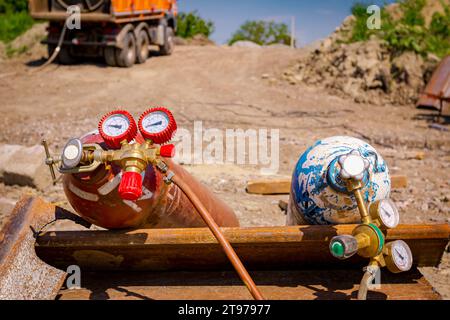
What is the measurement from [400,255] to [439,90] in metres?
8.06

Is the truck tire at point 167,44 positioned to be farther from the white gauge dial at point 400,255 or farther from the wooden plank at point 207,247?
the white gauge dial at point 400,255

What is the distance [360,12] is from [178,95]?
23.0 feet

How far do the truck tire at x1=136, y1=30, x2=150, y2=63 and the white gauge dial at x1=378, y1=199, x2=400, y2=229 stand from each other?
41.0 ft

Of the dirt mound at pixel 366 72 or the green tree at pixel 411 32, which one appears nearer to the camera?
the dirt mound at pixel 366 72

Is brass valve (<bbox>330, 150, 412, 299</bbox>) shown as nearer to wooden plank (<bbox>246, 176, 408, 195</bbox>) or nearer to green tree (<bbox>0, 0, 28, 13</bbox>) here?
wooden plank (<bbox>246, 176, 408, 195</bbox>)

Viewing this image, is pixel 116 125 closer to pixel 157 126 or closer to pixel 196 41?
pixel 157 126

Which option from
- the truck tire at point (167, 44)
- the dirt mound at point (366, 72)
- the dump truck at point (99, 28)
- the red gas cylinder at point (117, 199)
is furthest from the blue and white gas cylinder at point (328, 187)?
the truck tire at point (167, 44)

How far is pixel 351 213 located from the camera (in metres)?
2.39

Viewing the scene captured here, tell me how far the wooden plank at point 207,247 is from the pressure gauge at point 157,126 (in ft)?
1.47

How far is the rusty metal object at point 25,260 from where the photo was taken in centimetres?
203

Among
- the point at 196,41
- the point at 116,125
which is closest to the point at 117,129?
the point at 116,125
